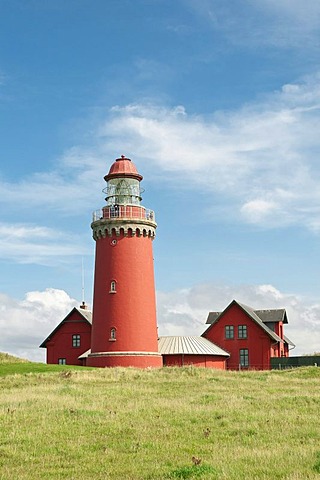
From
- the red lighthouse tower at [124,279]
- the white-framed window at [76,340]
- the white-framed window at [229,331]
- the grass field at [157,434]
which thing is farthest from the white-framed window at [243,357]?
the grass field at [157,434]

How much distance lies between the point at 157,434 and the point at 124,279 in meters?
29.7

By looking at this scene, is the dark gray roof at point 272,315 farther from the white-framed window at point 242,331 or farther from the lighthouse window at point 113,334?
the lighthouse window at point 113,334

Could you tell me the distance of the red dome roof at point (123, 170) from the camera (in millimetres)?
46891

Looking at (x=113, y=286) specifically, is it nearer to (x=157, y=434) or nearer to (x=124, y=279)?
(x=124, y=279)

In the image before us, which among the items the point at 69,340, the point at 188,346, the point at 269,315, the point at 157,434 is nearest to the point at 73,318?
the point at 69,340

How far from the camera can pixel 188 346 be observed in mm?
53625

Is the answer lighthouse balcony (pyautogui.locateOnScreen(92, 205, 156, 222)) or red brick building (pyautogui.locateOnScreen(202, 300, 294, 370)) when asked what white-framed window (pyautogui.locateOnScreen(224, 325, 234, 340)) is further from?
lighthouse balcony (pyautogui.locateOnScreen(92, 205, 156, 222))

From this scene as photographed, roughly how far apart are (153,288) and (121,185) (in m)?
7.67

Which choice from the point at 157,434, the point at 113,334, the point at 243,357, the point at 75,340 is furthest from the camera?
the point at 75,340

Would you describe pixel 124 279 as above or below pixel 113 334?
above

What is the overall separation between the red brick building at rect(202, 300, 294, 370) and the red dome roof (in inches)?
671

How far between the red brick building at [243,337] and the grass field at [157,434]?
28220 mm

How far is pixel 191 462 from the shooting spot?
12.3m

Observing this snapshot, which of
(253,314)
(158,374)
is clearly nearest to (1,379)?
(158,374)
